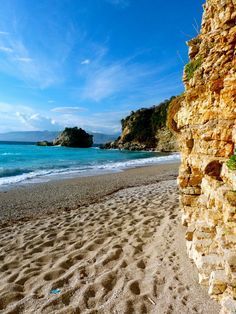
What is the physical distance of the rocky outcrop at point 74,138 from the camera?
12431cm

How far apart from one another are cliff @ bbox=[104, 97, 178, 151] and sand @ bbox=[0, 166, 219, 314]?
76.0 m

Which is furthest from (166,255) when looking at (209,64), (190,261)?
(209,64)

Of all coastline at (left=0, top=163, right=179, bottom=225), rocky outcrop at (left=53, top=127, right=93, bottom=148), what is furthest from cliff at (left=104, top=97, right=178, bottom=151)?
coastline at (left=0, top=163, right=179, bottom=225)

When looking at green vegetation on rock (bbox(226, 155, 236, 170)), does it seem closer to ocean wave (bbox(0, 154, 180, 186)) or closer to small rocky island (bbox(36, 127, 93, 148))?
ocean wave (bbox(0, 154, 180, 186))

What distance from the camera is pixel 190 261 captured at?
491cm

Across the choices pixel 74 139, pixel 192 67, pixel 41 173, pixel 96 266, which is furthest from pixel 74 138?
pixel 96 266

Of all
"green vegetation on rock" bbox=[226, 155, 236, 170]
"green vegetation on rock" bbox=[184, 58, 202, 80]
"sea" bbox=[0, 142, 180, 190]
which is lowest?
"sea" bbox=[0, 142, 180, 190]

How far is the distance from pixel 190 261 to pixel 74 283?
89.4 inches

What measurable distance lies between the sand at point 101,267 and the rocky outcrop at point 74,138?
11726 cm

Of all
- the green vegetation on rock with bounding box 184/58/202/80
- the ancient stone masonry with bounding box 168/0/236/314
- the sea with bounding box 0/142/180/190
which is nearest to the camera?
the ancient stone masonry with bounding box 168/0/236/314

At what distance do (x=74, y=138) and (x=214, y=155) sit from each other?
123m

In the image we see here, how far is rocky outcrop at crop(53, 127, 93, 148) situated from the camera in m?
124

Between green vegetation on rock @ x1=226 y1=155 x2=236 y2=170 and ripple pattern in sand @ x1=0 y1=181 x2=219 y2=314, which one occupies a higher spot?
green vegetation on rock @ x1=226 y1=155 x2=236 y2=170

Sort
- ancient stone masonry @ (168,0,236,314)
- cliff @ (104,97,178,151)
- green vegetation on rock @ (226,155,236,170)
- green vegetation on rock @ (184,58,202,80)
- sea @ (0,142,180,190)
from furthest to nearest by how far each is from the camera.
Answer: cliff @ (104,97,178,151), sea @ (0,142,180,190), green vegetation on rock @ (184,58,202,80), green vegetation on rock @ (226,155,236,170), ancient stone masonry @ (168,0,236,314)
